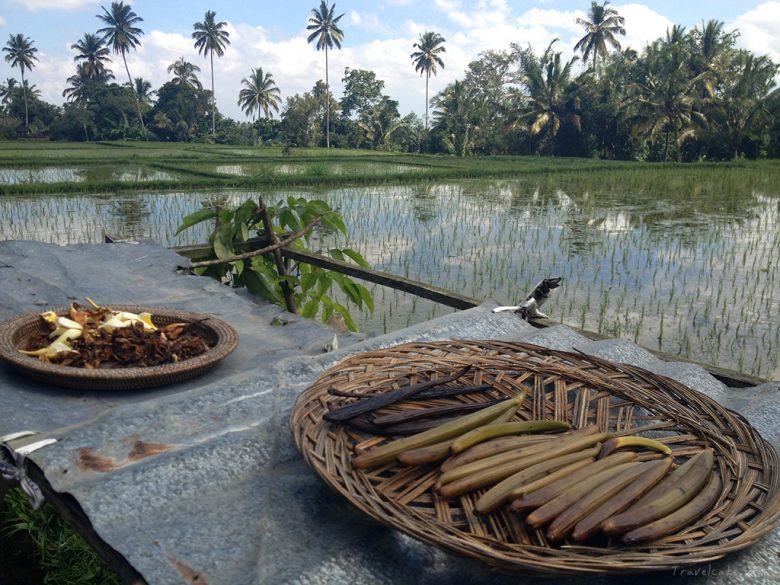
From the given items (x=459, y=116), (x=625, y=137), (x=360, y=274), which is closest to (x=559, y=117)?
(x=625, y=137)

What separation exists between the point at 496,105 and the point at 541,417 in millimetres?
37382

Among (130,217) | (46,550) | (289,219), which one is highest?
(289,219)

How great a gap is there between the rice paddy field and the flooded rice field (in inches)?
0.9

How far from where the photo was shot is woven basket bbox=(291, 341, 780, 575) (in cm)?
106

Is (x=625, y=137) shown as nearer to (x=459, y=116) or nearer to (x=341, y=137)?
(x=459, y=116)

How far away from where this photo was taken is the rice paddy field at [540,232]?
517 cm

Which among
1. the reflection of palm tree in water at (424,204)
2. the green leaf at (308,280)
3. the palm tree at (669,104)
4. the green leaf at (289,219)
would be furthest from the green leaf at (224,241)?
the palm tree at (669,104)

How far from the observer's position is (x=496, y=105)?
37.1 m

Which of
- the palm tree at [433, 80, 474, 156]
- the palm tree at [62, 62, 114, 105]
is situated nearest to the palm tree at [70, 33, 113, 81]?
the palm tree at [62, 62, 114, 105]

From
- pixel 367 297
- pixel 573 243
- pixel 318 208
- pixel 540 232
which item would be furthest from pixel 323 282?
pixel 540 232

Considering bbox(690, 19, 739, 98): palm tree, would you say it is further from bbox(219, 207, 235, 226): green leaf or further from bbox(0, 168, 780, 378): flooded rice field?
bbox(219, 207, 235, 226): green leaf

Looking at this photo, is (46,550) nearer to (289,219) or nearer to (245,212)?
(245,212)

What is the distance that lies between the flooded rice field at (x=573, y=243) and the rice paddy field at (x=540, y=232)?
0.02 metres

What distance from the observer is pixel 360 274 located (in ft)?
12.6
